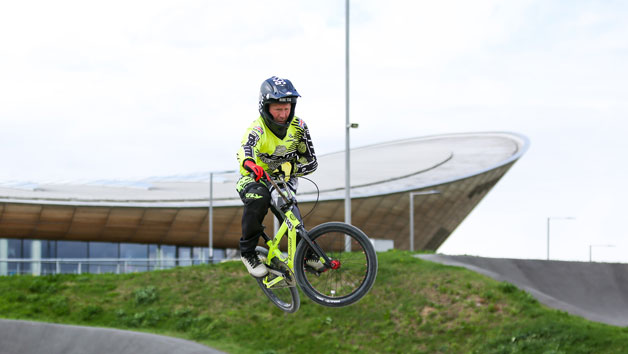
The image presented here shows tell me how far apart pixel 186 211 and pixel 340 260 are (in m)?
79.3

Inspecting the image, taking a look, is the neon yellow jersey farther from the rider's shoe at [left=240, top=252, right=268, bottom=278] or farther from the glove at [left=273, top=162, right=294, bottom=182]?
the rider's shoe at [left=240, top=252, right=268, bottom=278]

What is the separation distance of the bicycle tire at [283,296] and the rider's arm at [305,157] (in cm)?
89

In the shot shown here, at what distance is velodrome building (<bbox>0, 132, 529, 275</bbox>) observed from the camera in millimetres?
79500

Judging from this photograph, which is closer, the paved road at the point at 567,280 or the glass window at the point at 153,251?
the paved road at the point at 567,280

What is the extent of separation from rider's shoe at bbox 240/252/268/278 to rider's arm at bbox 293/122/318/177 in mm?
930

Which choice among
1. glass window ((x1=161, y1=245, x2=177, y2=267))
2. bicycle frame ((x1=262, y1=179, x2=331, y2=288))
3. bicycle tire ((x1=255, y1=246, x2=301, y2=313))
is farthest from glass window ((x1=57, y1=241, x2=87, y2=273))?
bicycle frame ((x1=262, y1=179, x2=331, y2=288))

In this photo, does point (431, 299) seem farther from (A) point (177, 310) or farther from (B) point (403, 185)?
(B) point (403, 185)

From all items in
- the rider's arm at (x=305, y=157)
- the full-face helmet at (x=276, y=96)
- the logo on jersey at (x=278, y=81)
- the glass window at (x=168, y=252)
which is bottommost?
the glass window at (x=168, y=252)

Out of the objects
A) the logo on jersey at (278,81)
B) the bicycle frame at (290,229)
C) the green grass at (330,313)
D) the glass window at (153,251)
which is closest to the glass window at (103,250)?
the glass window at (153,251)

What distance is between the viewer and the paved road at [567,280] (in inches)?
1779

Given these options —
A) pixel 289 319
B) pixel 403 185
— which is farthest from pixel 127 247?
pixel 289 319

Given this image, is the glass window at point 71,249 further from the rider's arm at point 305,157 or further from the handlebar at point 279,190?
the handlebar at point 279,190

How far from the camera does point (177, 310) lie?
4194 cm

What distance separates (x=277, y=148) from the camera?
22.2 ft
